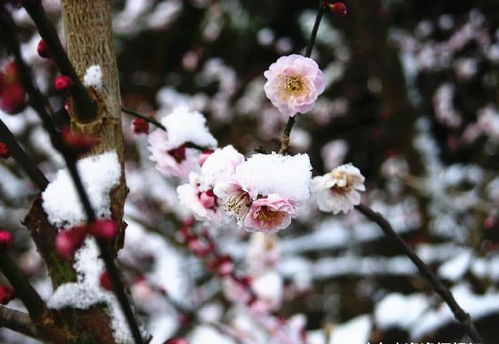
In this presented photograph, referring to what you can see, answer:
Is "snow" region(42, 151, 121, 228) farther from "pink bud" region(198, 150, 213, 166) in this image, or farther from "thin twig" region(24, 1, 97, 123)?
"pink bud" region(198, 150, 213, 166)

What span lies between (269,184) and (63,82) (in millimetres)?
331

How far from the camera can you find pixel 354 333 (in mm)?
2242

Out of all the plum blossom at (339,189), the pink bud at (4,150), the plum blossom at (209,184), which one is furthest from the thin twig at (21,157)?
the plum blossom at (339,189)

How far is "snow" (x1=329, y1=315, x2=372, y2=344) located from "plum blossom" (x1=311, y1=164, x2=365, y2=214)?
46.4 inches

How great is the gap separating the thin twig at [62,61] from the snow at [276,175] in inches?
9.9

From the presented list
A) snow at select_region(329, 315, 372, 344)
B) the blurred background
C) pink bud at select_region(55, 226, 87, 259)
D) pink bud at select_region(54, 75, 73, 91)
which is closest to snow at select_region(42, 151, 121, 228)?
pink bud at select_region(54, 75, 73, 91)

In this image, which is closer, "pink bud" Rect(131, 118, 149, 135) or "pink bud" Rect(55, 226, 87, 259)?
"pink bud" Rect(55, 226, 87, 259)

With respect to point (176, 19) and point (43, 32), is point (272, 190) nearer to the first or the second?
point (43, 32)

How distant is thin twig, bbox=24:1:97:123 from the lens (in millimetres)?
682

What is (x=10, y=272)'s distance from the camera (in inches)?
28.7

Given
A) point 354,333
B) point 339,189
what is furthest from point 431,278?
point 354,333

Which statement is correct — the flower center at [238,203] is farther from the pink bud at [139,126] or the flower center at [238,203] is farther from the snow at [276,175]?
the pink bud at [139,126]

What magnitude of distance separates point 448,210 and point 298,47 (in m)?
1.20

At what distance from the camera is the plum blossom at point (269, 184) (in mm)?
810
